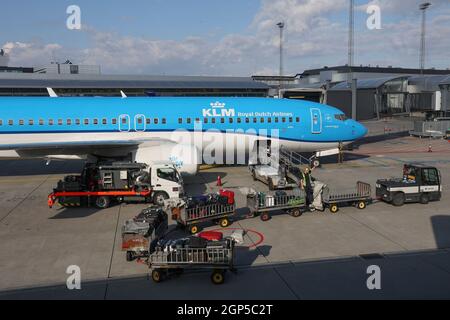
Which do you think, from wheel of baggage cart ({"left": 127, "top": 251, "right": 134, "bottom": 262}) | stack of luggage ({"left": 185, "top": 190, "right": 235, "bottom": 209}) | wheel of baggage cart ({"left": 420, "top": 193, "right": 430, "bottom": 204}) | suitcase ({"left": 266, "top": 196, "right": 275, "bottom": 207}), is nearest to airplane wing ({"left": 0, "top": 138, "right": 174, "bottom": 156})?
stack of luggage ({"left": 185, "top": 190, "right": 235, "bottom": 209})

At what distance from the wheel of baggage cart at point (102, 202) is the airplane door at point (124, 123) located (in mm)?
7009

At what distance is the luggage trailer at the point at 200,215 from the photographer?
16.0 metres

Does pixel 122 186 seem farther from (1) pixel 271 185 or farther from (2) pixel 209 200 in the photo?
(1) pixel 271 185

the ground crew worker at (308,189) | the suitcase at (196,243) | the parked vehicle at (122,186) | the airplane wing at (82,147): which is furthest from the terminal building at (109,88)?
the suitcase at (196,243)

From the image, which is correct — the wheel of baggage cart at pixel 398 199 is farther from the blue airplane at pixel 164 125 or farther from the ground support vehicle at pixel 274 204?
the blue airplane at pixel 164 125

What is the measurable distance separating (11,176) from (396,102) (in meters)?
79.0

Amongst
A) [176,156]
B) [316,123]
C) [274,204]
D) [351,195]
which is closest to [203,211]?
[274,204]

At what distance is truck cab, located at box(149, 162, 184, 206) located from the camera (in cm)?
1952

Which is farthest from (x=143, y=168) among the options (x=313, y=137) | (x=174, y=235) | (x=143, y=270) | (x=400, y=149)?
(x=400, y=149)

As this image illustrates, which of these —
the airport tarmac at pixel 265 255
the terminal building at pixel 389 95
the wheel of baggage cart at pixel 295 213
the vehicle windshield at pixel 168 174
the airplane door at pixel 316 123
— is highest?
the terminal building at pixel 389 95

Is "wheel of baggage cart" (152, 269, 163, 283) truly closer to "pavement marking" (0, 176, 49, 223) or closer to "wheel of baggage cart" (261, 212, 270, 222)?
"wheel of baggage cart" (261, 212, 270, 222)

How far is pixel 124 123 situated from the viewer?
83.9ft

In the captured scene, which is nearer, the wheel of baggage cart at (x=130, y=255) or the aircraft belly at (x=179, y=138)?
the wheel of baggage cart at (x=130, y=255)

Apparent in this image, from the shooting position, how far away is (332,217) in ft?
58.5
